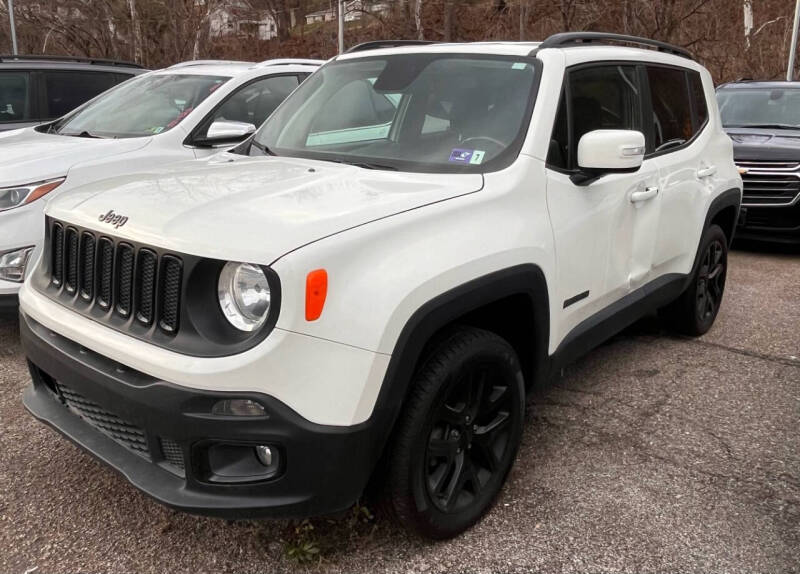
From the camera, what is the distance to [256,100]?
5789mm

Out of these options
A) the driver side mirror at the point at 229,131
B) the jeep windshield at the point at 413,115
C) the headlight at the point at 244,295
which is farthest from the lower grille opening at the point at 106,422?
the driver side mirror at the point at 229,131

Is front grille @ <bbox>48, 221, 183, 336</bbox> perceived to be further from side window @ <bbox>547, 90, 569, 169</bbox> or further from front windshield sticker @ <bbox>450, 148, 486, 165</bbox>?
side window @ <bbox>547, 90, 569, 169</bbox>

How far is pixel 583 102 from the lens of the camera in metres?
3.40

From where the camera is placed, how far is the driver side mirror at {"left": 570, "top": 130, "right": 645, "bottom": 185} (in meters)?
2.99

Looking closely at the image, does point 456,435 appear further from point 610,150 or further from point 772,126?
point 772,126

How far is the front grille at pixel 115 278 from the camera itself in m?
2.29

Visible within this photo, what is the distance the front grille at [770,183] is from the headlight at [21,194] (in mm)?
6454

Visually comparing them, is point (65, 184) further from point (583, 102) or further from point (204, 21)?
point (204, 21)

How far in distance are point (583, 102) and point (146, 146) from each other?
312 cm

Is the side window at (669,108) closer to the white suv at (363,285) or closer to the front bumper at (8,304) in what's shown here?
the white suv at (363,285)

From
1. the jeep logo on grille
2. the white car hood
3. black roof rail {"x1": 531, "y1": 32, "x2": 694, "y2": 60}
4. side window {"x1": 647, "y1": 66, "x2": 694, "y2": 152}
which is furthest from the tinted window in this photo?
the jeep logo on grille

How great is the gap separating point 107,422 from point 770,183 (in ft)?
22.7

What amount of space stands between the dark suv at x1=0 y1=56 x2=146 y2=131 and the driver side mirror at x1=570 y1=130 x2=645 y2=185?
5920 mm

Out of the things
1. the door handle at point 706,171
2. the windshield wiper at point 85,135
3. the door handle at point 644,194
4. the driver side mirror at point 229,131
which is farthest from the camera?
the windshield wiper at point 85,135
